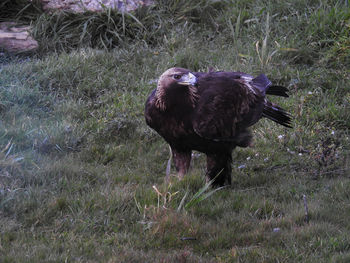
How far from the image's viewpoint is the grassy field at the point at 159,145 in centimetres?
377

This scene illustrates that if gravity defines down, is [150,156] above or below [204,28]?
below

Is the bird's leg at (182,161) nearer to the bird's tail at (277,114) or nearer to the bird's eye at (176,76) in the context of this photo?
the bird's eye at (176,76)

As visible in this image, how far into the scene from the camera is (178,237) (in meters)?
3.79

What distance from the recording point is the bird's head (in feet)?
14.8

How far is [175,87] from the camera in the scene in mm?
4539

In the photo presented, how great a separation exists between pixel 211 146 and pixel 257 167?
97cm

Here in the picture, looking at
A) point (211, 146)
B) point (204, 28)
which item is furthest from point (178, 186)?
point (204, 28)

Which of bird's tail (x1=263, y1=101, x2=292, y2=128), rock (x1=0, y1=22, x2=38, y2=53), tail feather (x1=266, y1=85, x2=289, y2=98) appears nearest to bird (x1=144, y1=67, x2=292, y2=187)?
bird's tail (x1=263, y1=101, x2=292, y2=128)

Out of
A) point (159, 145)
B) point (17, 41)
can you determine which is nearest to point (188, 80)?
point (159, 145)

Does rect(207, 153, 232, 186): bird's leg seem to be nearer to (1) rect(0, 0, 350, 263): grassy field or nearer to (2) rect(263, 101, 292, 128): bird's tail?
(1) rect(0, 0, 350, 263): grassy field

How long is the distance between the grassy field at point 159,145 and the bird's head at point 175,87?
0.77m

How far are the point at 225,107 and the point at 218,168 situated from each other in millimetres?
606

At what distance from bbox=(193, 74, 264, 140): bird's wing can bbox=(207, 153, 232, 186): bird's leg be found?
0.67ft

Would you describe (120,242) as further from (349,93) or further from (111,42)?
(111,42)
